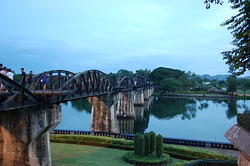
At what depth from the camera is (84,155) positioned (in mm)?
24047

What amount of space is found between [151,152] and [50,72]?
13.0 metres

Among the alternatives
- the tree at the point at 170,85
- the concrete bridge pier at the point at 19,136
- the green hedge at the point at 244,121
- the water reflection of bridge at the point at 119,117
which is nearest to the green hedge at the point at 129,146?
the concrete bridge pier at the point at 19,136

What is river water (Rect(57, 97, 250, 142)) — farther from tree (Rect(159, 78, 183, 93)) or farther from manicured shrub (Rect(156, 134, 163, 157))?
tree (Rect(159, 78, 183, 93))

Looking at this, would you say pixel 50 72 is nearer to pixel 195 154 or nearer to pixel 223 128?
pixel 195 154

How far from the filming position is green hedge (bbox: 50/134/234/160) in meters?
22.0

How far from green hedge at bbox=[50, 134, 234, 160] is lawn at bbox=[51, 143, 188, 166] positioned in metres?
0.78

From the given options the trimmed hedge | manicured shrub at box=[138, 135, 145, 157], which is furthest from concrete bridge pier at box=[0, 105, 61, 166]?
manicured shrub at box=[138, 135, 145, 157]

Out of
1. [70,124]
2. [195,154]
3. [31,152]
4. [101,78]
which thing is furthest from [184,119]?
[31,152]

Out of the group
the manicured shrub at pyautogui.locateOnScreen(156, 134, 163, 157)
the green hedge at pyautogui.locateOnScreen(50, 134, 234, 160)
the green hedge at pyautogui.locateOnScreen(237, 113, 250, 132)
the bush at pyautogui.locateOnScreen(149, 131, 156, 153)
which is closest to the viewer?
the green hedge at pyautogui.locateOnScreen(237, 113, 250, 132)

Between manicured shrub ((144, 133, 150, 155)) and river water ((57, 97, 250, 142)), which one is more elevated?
manicured shrub ((144, 133, 150, 155))

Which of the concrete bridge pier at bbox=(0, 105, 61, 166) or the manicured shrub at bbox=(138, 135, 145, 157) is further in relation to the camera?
the manicured shrub at bbox=(138, 135, 145, 157)

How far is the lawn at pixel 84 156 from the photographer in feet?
70.5

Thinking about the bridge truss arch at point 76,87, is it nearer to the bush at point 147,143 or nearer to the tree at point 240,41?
the bush at point 147,143

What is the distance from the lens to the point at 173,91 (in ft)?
433
